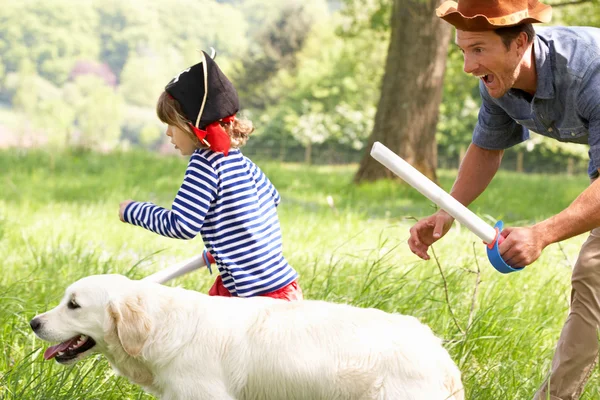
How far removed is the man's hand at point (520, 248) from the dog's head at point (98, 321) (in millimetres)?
1181

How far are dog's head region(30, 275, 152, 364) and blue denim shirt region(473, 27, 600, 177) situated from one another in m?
1.71

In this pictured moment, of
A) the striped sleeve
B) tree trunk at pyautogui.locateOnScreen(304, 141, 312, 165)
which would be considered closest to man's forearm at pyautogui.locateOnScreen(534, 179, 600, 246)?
the striped sleeve

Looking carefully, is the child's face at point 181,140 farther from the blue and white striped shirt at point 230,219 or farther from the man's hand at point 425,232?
the man's hand at point 425,232

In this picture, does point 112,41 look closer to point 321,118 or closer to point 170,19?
point 170,19

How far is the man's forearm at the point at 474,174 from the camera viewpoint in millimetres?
3736

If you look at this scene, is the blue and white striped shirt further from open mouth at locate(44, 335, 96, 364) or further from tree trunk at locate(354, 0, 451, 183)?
tree trunk at locate(354, 0, 451, 183)

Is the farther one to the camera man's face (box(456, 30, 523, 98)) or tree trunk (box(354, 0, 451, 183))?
tree trunk (box(354, 0, 451, 183))

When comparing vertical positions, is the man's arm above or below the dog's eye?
above

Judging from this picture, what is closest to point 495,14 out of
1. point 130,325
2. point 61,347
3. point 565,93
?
point 565,93

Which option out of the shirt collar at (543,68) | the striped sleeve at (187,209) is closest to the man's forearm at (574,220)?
the shirt collar at (543,68)

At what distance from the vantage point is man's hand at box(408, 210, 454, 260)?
3393mm

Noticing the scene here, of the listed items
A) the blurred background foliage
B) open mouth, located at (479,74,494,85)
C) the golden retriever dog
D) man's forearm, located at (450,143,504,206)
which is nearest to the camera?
the golden retriever dog

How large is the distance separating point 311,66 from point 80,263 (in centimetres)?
5262

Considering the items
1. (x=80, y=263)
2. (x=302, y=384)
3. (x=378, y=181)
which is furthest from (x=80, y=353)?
(x=378, y=181)
